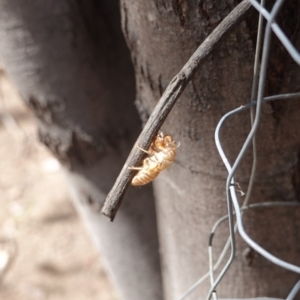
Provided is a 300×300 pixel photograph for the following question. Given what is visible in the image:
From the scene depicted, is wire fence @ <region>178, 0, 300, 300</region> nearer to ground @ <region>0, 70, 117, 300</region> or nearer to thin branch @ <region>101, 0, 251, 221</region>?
thin branch @ <region>101, 0, 251, 221</region>

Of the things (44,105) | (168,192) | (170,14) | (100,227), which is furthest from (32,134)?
(170,14)

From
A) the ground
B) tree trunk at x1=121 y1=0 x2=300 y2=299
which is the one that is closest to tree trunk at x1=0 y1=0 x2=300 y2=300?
tree trunk at x1=121 y1=0 x2=300 y2=299

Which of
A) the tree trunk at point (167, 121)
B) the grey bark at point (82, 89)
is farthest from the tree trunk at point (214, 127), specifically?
the grey bark at point (82, 89)

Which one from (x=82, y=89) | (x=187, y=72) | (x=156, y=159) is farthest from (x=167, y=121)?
(x=82, y=89)

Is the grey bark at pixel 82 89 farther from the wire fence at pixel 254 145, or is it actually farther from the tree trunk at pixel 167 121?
the wire fence at pixel 254 145

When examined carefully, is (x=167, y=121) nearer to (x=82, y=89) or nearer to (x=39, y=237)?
(x=82, y=89)

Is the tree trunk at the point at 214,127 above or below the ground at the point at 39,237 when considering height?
above
